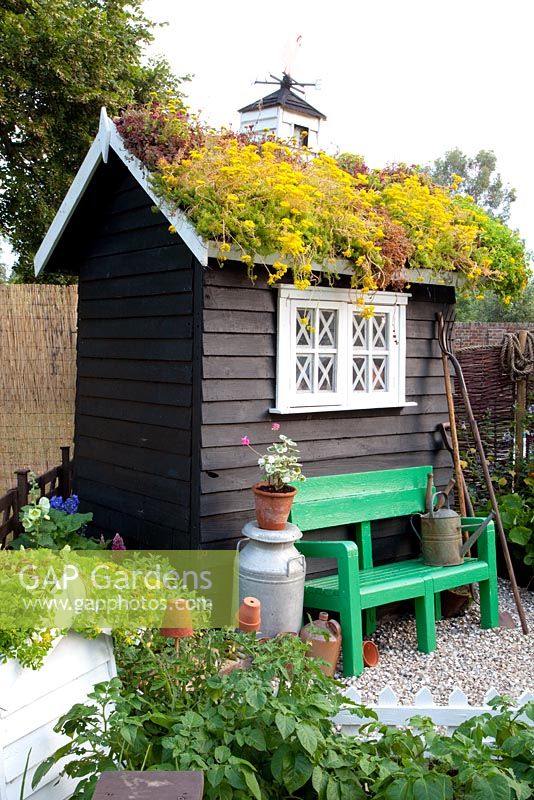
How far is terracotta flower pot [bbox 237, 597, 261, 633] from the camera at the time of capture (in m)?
4.18

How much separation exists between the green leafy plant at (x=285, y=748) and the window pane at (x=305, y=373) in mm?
2616

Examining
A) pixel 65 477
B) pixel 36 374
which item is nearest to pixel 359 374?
pixel 65 477

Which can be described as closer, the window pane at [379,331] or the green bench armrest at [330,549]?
the green bench armrest at [330,549]

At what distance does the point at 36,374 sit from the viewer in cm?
920

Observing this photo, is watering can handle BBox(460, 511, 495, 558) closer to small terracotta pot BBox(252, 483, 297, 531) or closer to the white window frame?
the white window frame

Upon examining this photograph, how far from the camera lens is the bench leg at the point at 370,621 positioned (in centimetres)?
529

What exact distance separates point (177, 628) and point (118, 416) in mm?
2474

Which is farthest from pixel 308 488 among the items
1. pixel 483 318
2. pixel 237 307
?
pixel 483 318

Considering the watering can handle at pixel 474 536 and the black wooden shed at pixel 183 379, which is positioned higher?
the black wooden shed at pixel 183 379

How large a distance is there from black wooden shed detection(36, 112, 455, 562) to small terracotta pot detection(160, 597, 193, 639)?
115cm

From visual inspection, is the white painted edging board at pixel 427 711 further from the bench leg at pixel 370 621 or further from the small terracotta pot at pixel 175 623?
the bench leg at pixel 370 621

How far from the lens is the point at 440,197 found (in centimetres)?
615

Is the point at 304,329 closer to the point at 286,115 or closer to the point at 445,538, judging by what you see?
the point at 445,538

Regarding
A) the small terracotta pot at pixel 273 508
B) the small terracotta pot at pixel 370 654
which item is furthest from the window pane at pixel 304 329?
the small terracotta pot at pixel 370 654
